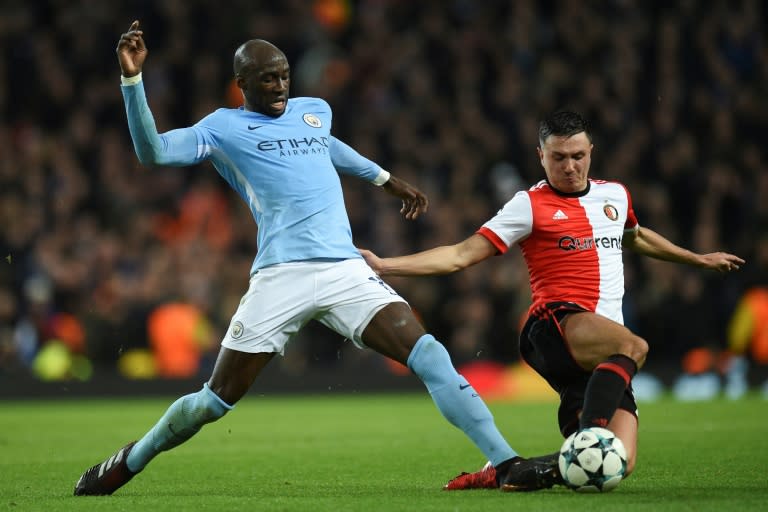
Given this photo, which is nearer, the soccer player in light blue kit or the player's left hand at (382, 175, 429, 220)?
Result: the soccer player in light blue kit

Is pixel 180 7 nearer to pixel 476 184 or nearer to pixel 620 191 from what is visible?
pixel 476 184

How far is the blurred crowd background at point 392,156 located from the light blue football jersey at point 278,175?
810 cm

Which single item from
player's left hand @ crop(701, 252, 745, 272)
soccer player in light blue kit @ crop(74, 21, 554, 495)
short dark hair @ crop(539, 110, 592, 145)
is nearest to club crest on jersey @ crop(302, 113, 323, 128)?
soccer player in light blue kit @ crop(74, 21, 554, 495)

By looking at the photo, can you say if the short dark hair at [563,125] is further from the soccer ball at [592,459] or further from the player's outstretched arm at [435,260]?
the soccer ball at [592,459]

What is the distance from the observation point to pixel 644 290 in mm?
15359

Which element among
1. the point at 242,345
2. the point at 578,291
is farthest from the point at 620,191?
the point at 242,345

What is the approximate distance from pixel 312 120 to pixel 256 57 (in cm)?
45

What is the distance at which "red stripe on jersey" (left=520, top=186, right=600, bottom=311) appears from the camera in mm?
6387

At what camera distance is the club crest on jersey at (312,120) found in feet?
21.2

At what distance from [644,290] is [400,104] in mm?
4463

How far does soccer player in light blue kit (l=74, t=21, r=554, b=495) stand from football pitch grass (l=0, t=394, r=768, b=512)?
293 mm

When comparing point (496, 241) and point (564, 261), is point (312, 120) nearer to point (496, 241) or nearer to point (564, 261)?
point (496, 241)

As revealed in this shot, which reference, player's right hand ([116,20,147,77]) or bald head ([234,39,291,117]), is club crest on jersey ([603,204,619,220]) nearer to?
bald head ([234,39,291,117])

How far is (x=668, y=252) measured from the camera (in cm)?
700
